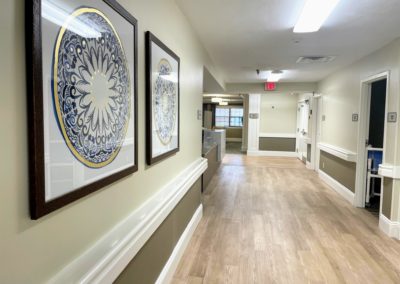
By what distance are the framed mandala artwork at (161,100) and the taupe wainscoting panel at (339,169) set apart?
3.61 m

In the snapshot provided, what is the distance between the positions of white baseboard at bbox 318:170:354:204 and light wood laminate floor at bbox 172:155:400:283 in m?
0.13

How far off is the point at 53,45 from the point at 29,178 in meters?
0.45

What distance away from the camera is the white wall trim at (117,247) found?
3.50ft

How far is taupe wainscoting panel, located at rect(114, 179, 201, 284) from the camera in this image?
1623 mm

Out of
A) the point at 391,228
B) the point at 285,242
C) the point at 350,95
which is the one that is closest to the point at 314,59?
the point at 350,95

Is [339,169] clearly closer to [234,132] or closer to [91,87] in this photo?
[91,87]

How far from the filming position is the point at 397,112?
330cm

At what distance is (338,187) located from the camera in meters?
5.40

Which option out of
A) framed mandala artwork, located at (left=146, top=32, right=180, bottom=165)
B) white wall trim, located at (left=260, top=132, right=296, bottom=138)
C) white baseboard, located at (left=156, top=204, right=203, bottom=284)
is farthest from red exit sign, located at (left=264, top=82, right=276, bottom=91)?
framed mandala artwork, located at (left=146, top=32, right=180, bottom=165)

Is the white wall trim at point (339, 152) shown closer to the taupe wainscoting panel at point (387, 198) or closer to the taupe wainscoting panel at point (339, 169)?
the taupe wainscoting panel at point (339, 169)

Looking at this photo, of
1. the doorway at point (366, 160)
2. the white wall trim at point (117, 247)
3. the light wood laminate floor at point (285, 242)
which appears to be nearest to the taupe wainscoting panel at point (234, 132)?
the light wood laminate floor at point (285, 242)

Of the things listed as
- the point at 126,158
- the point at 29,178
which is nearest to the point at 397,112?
the point at 126,158

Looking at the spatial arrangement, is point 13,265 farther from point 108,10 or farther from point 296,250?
point 296,250

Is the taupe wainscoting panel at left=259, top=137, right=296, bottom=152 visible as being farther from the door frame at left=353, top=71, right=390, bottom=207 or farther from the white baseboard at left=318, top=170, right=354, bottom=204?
the door frame at left=353, top=71, right=390, bottom=207
